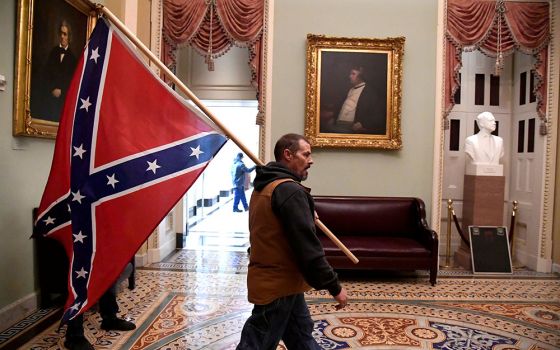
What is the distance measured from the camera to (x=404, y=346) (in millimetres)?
3586

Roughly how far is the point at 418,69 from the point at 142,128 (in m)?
4.68

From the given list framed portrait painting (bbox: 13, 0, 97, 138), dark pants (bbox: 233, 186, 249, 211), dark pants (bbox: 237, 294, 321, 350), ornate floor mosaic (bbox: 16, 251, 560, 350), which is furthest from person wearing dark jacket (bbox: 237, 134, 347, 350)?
dark pants (bbox: 233, 186, 249, 211)

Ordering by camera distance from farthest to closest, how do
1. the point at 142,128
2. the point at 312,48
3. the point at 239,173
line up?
the point at 239,173 < the point at 312,48 < the point at 142,128

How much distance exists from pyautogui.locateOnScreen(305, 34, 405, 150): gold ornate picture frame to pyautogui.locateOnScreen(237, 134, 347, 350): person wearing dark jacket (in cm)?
395

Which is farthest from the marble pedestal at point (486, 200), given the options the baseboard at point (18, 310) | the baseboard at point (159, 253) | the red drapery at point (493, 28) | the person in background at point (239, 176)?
Result: the baseboard at point (18, 310)

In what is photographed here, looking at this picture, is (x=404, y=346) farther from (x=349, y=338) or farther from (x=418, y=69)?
(x=418, y=69)

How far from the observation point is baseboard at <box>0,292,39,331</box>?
12.1 feet

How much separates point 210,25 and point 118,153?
3944 mm

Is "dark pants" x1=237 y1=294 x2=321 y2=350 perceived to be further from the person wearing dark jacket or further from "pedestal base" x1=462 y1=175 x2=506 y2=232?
"pedestal base" x1=462 y1=175 x2=506 y2=232

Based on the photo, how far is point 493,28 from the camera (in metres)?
6.14

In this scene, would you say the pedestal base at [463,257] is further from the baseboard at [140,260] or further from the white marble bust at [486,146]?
the baseboard at [140,260]

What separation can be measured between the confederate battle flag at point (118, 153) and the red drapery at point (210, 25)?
350 centimetres

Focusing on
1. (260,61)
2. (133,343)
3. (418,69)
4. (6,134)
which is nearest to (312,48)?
(260,61)

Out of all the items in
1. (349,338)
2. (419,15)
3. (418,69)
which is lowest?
(349,338)
